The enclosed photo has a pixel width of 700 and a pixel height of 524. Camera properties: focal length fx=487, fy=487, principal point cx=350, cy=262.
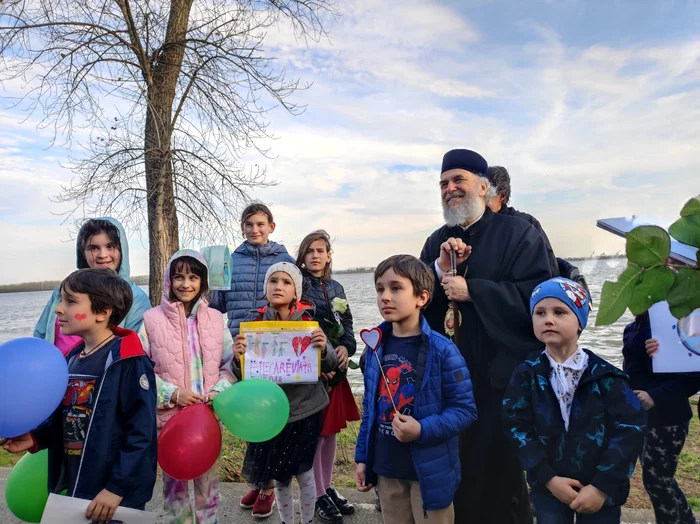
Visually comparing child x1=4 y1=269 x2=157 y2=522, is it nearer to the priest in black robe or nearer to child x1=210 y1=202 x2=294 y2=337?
child x1=210 y1=202 x2=294 y2=337

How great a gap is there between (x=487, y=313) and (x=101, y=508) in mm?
2212

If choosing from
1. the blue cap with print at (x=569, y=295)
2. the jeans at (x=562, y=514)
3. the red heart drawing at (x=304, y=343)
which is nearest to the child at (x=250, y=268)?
the red heart drawing at (x=304, y=343)

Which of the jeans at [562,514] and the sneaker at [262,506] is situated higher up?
the jeans at [562,514]

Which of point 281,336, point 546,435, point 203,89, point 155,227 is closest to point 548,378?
point 546,435

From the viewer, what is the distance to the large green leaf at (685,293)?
2.70 ft

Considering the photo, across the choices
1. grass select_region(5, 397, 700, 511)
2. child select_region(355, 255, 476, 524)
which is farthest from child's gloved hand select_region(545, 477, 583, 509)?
grass select_region(5, 397, 700, 511)

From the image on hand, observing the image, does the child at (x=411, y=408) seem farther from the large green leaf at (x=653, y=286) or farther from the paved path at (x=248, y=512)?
the large green leaf at (x=653, y=286)

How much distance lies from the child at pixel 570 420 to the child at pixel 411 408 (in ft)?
1.02

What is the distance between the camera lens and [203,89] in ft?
22.8

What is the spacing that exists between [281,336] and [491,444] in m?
1.46

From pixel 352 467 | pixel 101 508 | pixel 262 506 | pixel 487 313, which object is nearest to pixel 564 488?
pixel 487 313

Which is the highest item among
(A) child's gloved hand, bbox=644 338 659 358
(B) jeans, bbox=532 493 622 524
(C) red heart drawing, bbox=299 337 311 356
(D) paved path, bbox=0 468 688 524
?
(C) red heart drawing, bbox=299 337 311 356

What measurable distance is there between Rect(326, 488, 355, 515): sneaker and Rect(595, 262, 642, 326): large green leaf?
333cm

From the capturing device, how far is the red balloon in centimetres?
253
